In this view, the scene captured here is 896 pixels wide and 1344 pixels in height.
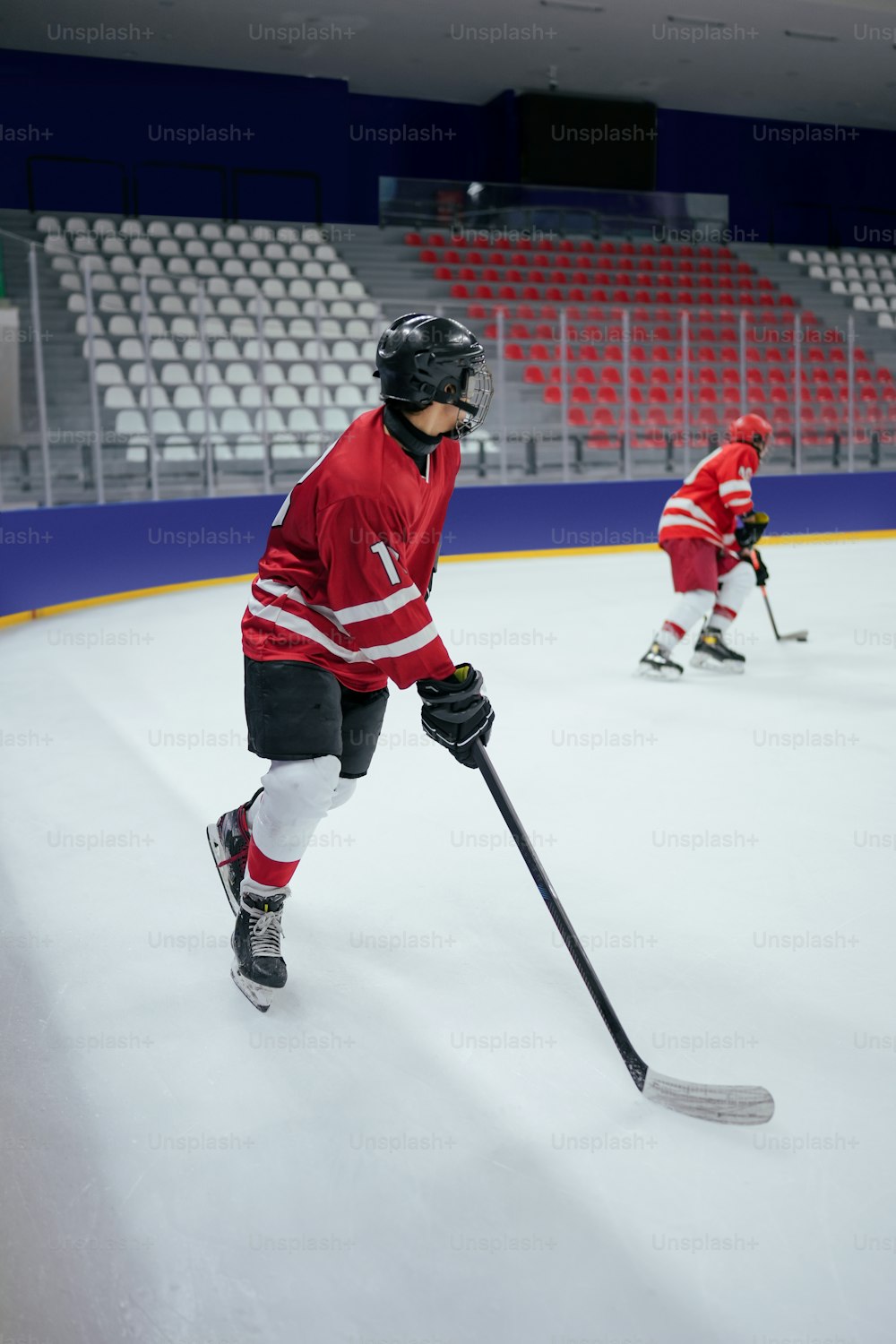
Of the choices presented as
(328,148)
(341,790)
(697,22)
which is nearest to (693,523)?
(341,790)

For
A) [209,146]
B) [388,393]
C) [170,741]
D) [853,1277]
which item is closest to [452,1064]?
[853,1277]

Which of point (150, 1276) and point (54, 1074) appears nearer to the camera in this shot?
point (150, 1276)

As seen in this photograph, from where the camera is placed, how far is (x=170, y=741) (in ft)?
13.4

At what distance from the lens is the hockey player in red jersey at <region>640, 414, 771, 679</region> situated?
511 cm

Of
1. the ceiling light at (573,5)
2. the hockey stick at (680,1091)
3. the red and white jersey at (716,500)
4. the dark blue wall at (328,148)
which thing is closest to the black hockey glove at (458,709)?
the hockey stick at (680,1091)

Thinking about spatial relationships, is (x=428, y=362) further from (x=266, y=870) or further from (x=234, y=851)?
(x=234, y=851)

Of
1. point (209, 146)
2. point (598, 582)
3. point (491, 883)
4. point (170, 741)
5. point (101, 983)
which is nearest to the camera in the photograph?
point (101, 983)

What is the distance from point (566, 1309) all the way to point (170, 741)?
2951 mm

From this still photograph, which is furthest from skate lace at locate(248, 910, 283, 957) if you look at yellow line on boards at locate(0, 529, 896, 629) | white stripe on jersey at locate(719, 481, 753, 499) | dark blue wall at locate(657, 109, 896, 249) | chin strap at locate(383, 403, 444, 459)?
dark blue wall at locate(657, 109, 896, 249)

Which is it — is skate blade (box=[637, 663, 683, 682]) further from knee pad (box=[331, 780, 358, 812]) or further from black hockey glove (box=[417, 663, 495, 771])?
black hockey glove (box=[417, 663, 495, 771])

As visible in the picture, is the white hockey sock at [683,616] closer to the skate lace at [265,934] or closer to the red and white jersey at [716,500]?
the red and white jersey at [716,500]

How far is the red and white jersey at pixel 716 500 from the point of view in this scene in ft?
16.8

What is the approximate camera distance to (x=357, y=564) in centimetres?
186

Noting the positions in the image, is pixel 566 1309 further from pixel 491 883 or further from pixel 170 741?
pixel 170 741
